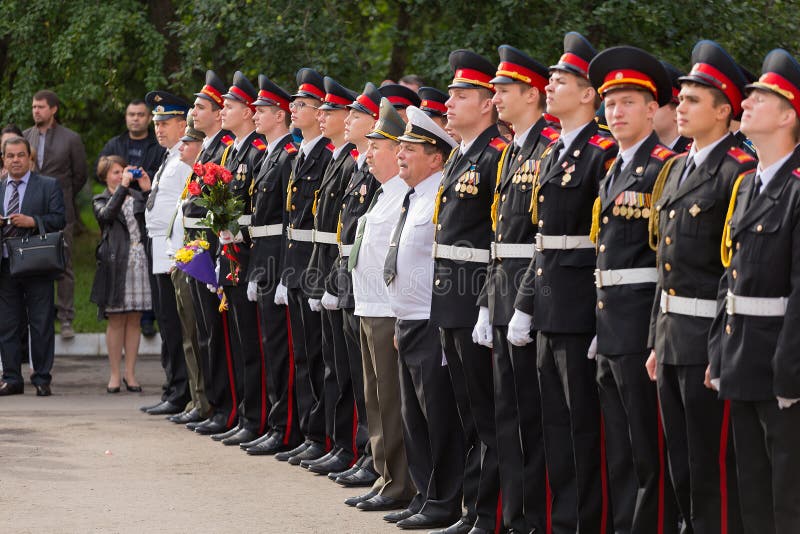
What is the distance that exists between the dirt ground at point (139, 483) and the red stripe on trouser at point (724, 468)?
2.20 metres

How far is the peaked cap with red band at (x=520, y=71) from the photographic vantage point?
6.83 metres

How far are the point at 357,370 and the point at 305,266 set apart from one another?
97cm

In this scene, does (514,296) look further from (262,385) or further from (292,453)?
(262,385)

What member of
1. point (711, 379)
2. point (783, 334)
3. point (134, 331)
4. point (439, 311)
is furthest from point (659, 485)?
point (134, 331)

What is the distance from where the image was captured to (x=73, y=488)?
27.3 feet

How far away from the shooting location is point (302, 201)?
923 centimetres

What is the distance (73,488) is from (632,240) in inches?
155

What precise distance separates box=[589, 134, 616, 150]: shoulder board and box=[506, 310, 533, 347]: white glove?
82 cm

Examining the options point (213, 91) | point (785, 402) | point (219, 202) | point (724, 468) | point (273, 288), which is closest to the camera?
point (785, 402)

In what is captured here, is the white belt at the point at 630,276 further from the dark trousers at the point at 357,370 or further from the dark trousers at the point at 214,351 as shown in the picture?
the dark trousers at the point at 214,351

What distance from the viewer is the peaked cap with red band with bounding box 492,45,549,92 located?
683 centimetres

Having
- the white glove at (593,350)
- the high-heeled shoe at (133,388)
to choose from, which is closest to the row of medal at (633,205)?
the white glove at (593,350)

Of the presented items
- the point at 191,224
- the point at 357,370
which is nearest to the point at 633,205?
the point at 357,370

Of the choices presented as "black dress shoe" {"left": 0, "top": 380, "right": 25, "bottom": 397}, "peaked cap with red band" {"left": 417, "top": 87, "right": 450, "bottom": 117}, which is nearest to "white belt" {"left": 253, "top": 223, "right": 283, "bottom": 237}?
"peaked cap with red band" {"left": 417, "top": 87, "right": 450, "bottom": 117}
